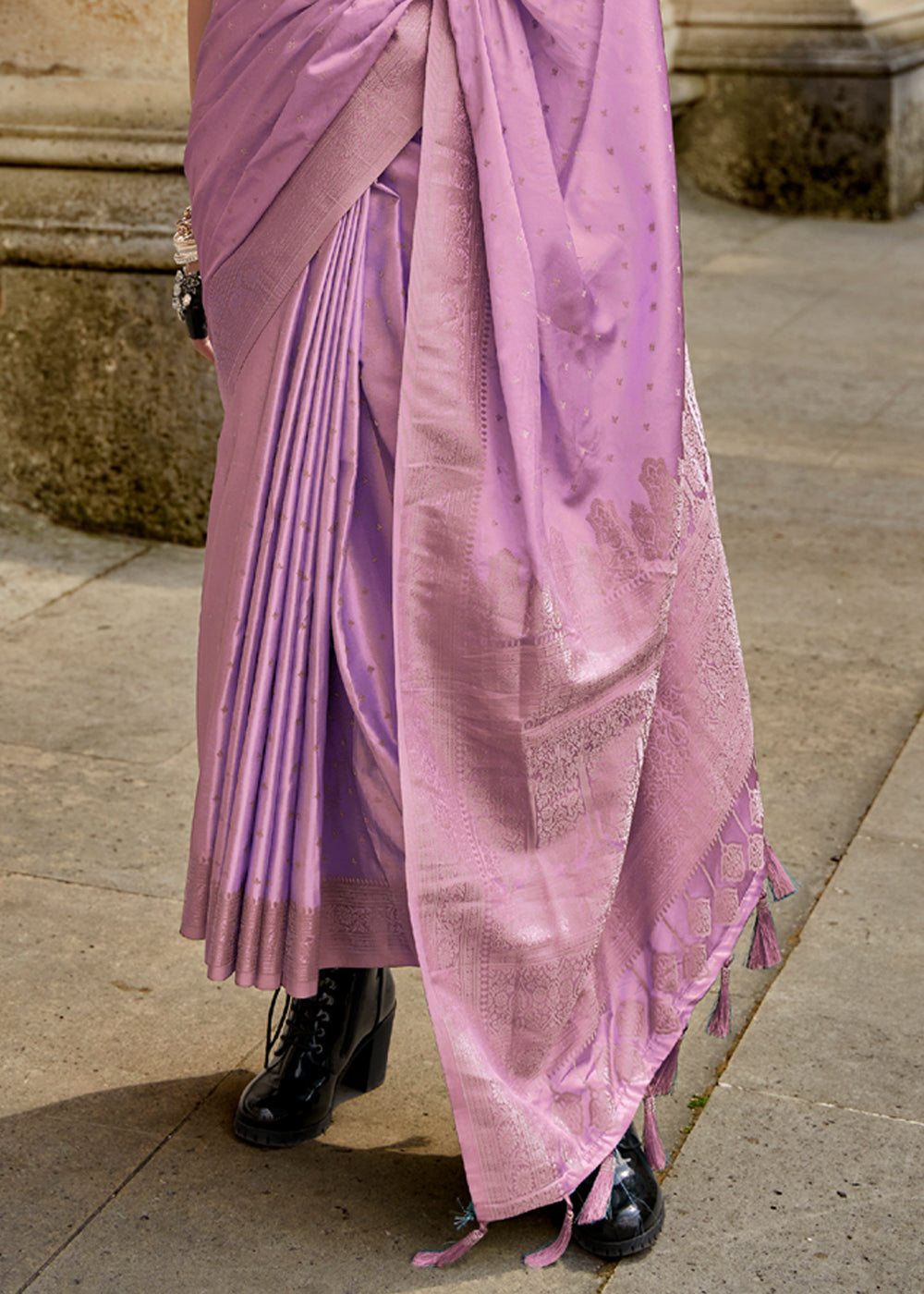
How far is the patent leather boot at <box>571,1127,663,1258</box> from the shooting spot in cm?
220

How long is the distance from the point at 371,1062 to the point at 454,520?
865 millimetres

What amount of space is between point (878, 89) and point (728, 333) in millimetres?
3228

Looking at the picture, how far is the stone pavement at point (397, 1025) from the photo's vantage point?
221 centimetres

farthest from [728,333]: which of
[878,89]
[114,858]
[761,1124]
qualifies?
[761,1124]

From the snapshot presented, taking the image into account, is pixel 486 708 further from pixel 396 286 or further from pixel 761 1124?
pixel 761 1124

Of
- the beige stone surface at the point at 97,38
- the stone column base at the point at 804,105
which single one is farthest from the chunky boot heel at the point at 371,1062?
the stone column base at the point at 804,105

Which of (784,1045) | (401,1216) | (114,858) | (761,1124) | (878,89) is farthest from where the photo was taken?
(878,89)

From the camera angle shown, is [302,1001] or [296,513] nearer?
[296,513]

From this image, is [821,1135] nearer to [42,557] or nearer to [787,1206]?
[787,1206]

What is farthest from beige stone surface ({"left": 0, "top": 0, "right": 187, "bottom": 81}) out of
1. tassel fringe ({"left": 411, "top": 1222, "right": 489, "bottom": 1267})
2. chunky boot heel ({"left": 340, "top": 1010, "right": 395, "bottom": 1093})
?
tassel fringe ({"left": 411, "top": 1222, "right": 489, "bottom": 1267})

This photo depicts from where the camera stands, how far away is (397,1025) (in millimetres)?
2734

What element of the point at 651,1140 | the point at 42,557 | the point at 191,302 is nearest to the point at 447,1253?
the point at 651,1140

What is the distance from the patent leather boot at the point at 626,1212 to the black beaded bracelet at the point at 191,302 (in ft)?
3.85

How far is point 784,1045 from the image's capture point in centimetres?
268
